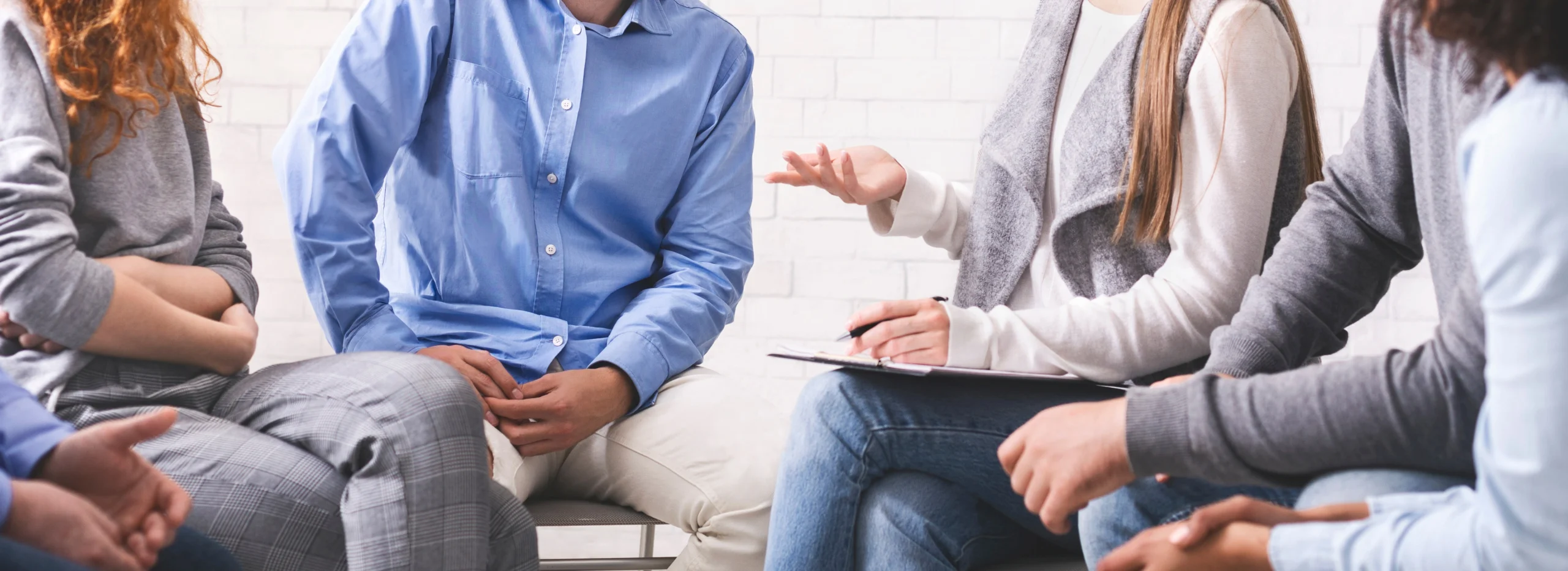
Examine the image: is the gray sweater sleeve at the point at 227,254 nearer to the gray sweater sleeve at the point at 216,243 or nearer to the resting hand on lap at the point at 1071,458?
the gray sweater sleeve at the point at 216,243

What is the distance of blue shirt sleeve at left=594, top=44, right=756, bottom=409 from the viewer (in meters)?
1.52

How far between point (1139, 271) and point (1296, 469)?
0.50 metres

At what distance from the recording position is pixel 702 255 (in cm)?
167

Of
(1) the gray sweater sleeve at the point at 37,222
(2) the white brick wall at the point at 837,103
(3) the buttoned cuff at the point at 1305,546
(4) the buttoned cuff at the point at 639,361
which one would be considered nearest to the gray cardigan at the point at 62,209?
(1) the gray sweater sleeve at the point at 37,222

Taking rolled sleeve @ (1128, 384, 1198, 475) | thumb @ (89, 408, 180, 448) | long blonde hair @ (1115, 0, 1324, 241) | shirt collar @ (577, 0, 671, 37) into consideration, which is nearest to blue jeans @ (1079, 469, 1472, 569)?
rolled sleeve @ (1128, 384, 1198, 475)

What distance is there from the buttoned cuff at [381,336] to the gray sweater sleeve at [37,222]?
39 centimetres

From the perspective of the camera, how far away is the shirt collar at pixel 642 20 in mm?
1627

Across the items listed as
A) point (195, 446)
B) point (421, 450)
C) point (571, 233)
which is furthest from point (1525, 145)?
point (571, 233)

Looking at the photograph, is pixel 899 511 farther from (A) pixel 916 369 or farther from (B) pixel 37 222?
(B) pixel 37 222

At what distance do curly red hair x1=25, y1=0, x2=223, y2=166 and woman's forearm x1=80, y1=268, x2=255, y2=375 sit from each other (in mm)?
148

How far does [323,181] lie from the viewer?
1434mm

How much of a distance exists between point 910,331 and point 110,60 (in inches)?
32.1

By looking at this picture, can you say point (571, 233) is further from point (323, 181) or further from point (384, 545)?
point (384, 545)

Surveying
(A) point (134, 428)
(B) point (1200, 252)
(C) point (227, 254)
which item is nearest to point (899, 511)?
(B) point (1200, 252)
